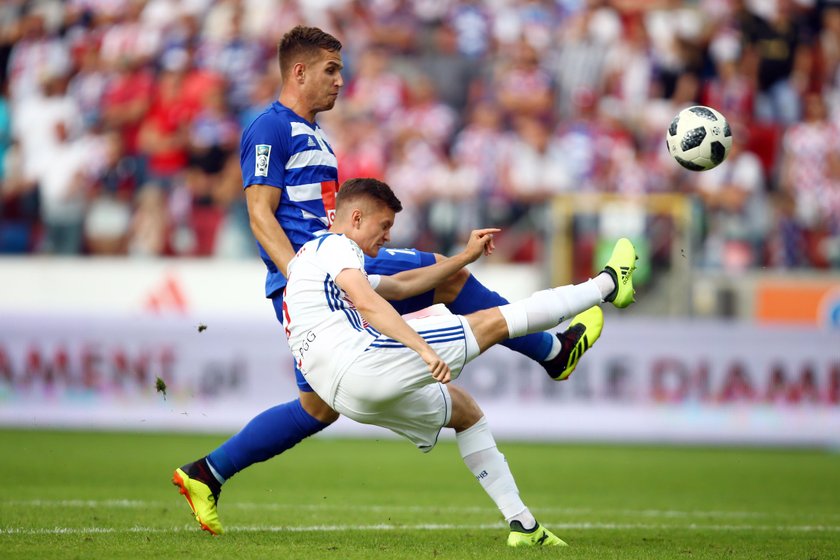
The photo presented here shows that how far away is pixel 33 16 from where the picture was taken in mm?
19422

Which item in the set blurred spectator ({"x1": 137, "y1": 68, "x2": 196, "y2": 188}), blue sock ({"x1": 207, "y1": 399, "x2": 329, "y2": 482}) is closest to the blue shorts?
blue sock ({"x1": 207, "y1": 399, "x2": 329, "y2": 482})

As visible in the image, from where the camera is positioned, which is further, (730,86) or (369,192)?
(730,86)

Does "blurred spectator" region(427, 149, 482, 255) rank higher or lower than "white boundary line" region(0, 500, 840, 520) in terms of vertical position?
higher

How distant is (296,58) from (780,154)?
11919mm

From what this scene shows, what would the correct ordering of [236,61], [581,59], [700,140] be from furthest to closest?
1. [236,61]
2. [581,59]
3. [700,140]

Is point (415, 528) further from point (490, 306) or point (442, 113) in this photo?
point (442, 113)

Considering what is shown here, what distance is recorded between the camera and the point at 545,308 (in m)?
5.98

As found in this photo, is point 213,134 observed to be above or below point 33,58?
below

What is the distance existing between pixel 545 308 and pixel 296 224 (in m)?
1.44

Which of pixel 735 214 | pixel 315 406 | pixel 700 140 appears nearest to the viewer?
pixel 315 406

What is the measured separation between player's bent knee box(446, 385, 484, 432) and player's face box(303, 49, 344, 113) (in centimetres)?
167

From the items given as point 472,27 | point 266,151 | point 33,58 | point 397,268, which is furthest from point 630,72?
point 266,151

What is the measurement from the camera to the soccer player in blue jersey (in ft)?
21.3

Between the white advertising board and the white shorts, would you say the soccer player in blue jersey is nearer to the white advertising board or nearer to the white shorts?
the white shorts
